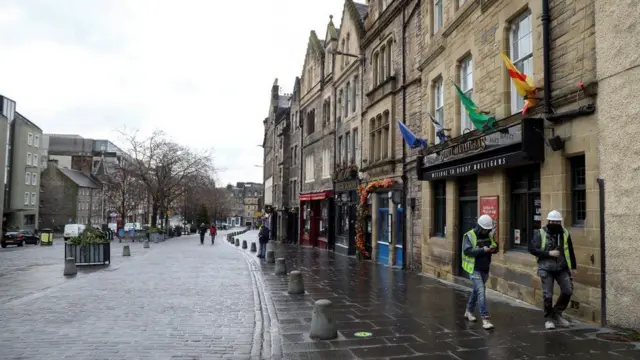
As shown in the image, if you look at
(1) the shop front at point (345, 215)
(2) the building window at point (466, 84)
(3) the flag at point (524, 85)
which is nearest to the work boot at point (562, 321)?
(3) the flag at point (524, 85)

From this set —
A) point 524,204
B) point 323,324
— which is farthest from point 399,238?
point 323,324

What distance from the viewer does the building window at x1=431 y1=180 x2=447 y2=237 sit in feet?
46.1

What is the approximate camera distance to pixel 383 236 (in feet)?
61.4

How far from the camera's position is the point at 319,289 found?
467 inches

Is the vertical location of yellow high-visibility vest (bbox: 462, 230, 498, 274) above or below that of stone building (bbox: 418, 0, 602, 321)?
below

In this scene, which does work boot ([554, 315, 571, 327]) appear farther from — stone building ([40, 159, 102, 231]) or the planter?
stone building ([40, 159, 102, 231])

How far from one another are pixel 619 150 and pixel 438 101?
771 centimetres

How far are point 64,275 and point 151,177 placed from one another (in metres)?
39.4

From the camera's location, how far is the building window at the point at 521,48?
32.3ft

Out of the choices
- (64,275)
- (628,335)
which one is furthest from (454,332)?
(64,275)

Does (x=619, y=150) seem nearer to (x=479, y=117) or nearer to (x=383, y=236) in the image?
(x=479, y=117)

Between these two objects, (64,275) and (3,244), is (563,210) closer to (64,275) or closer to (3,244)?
→ (64,275)

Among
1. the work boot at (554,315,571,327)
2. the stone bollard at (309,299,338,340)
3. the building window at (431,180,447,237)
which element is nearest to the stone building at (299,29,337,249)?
the building window at (431,180,447,237)

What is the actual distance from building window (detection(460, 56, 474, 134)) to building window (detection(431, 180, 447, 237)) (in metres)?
1.96
